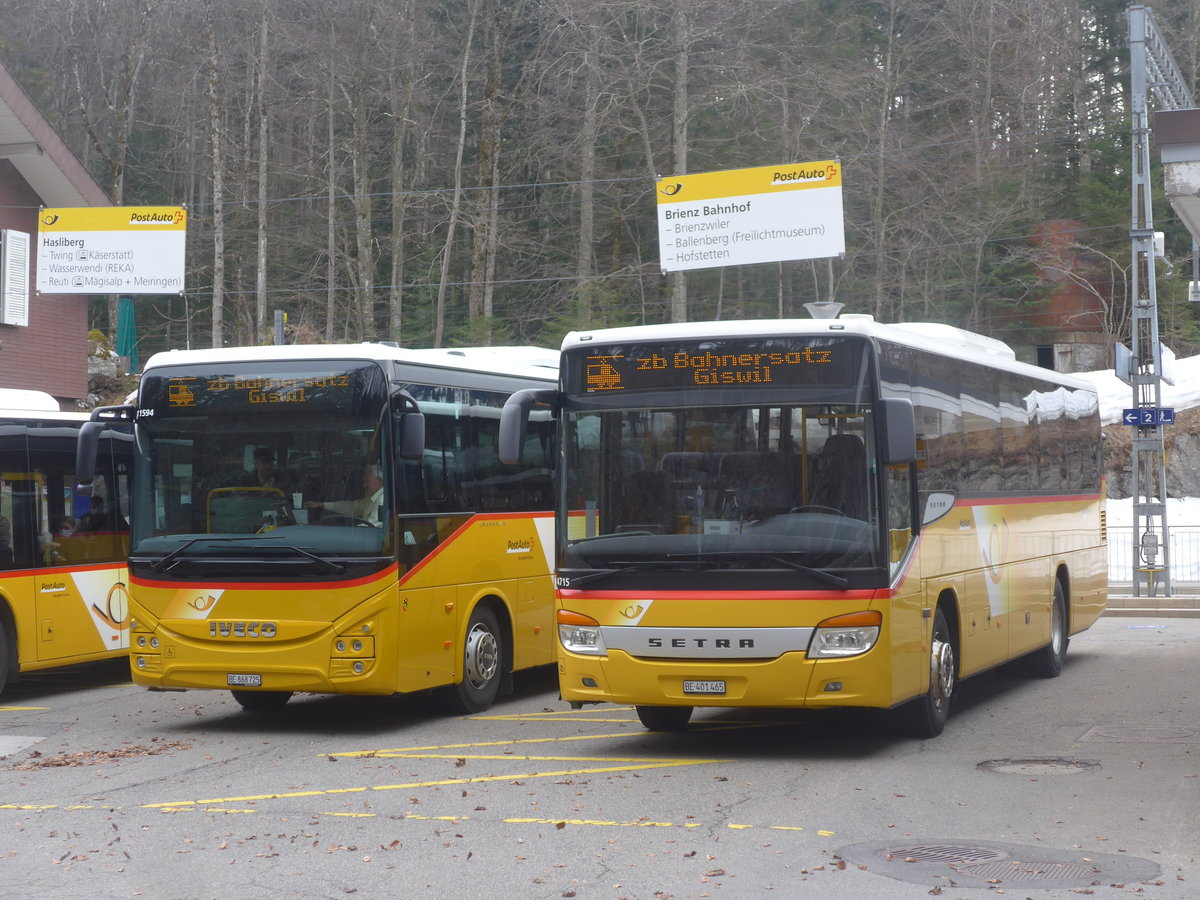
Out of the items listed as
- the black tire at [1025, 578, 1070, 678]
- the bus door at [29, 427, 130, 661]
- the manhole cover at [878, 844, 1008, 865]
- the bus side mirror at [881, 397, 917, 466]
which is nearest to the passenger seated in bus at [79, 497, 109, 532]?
the bus door at [29, 427, 130, 661]

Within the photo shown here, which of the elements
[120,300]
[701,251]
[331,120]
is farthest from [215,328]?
[701,251]

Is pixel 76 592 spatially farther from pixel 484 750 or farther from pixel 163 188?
pixel 163 188

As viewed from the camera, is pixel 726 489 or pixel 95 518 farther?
pixel 95 518

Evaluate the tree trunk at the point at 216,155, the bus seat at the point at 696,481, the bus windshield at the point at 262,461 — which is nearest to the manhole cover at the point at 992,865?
the bus seat at the point at 696,481

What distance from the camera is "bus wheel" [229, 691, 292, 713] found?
44.1 ft

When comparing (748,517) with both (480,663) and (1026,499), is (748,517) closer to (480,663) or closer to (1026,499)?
(480,663)

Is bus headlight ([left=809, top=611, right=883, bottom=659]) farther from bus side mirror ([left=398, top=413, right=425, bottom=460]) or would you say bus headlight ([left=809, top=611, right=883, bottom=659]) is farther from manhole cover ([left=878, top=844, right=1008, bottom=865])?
bus side mirror ([left=398, top=413, right=425, bottom=460])

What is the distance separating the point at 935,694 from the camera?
442 inches

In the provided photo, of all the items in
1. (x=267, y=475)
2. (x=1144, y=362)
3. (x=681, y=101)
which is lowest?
(x=267, y=475)

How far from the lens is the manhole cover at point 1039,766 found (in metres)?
9.84

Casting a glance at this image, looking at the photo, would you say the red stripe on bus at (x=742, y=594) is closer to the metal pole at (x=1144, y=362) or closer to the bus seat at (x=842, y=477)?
the bus seat at (x=842, y=477)

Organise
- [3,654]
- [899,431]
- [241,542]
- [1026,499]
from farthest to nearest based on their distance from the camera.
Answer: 1. [1026,499]
2. [3,654]
3. [241,542]
4. [899,431]

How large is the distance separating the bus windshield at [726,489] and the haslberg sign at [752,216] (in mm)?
11055

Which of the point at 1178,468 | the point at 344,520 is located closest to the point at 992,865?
the point at 344,520
